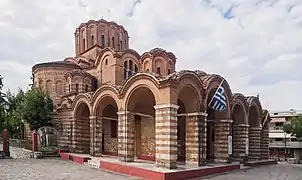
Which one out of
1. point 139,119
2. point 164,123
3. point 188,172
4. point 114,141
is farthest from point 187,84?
point 114,141

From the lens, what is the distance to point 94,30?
110 feet

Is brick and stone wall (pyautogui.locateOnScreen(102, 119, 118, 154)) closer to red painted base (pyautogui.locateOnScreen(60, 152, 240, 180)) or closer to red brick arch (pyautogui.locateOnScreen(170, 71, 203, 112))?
red painted base (pyautogui.locateOnScreen(60, 152, 240, 180))

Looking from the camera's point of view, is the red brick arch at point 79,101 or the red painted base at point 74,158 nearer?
the red painted base at point 74,158

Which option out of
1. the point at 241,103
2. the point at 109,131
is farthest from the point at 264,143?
the point at 109,131

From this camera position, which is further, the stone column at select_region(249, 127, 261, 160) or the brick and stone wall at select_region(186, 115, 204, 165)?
the stone column at select_region(249, 127, 261, 160)

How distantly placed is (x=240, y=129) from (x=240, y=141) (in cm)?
87

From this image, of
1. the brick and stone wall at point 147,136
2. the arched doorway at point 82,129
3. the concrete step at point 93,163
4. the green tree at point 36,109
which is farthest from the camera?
the green tree at point 36,109

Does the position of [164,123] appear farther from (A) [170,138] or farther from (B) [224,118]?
(B) [224,118]

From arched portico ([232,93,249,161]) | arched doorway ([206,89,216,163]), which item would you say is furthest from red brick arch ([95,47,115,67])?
arched portico ([232,93,249,161])

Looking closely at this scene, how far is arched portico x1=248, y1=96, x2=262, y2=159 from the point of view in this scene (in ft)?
90.4

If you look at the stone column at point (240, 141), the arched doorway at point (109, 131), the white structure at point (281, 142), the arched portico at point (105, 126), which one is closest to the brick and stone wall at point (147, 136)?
the arched portico at point (105, 126)

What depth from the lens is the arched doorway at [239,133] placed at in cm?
2470

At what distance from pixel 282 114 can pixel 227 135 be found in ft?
127

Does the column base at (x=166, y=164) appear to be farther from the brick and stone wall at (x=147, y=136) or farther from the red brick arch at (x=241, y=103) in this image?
the red brick arch at (x=241, y=103)
